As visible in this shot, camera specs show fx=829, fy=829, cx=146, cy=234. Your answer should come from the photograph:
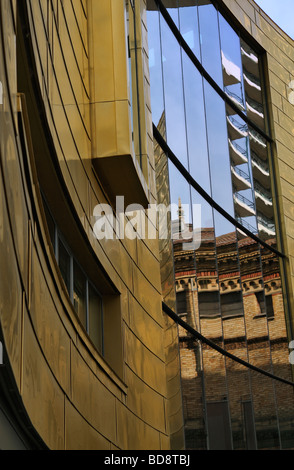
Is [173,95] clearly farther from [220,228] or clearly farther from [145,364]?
[145,364]

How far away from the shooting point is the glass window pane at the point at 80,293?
11.6m

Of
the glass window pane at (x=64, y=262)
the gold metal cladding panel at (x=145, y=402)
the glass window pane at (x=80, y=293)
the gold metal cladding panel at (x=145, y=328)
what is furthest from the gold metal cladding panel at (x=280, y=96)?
the glass window pane at (x=64, y=262)

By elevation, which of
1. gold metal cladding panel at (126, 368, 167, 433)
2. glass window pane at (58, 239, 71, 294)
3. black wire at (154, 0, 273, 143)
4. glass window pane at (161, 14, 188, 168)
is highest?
black wire at (154, 0, 273, 143)

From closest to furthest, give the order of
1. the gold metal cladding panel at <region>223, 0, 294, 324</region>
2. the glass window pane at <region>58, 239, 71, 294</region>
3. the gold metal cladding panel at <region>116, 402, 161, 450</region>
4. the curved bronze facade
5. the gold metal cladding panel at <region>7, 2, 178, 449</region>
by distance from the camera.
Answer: the curved bronze facade
the gold metal cladding panel at <region>7, 2, 178, 449</region>
the glass window pane at <region>58, 239, 71, 294</region>
the gold metal cladding panel at <region>116, 402, 161, 450</region>
the gold metal cladding panel at <region>223, 0, 294, 324</region>

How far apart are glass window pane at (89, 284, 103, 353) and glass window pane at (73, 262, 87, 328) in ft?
1.39

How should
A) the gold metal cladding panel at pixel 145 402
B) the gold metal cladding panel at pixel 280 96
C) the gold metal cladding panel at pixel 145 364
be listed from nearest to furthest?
the gold metal cladding panel at pixel 145 402 < the gold metal cladding panel at pixel 145 364 < the gold metal cladding panel at pixel 280 96

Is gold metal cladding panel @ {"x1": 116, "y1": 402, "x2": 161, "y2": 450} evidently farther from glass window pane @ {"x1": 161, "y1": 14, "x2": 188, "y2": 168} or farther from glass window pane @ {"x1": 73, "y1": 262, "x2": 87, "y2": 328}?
glass window pane @ {"x1": 161, "y1": 14, "x2": 188, "y2": 168}

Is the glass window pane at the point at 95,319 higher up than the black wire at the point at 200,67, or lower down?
lower down

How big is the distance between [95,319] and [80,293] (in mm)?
946

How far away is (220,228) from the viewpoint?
66.5ft

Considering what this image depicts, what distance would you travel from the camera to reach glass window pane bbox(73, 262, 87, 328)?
37.9 feet

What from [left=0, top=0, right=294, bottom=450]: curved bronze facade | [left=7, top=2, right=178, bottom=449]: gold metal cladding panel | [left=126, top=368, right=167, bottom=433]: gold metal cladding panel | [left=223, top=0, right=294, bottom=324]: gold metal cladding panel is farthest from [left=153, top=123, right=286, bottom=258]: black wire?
[left=126, top=368, right=167, bottom=433]: gold metal cladding panel

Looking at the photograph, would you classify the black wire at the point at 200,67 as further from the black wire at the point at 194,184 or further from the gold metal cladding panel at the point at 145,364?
the gold metal cladding panel at the point at 145,364

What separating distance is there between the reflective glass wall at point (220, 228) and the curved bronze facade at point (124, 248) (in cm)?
7
